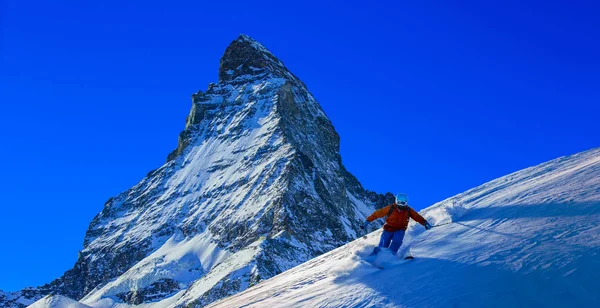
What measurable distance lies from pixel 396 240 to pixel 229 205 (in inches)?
4384

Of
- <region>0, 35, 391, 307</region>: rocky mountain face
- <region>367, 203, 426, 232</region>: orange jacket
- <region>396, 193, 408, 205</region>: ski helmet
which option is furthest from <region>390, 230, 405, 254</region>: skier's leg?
<region>0, 35, 391, 307</region>: rocky mountain face

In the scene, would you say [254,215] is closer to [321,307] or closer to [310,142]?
[310,142]

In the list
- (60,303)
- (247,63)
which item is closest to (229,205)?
(60,303)

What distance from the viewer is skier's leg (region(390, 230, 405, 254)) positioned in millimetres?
10289

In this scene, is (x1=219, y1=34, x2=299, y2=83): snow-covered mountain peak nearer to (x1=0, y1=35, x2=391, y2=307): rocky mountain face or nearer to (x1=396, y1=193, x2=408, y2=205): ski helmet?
(x1=0, y1=35, x2=391, y2=307): rocky mountain face

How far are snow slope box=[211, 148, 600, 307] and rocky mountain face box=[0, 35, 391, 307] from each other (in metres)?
63.7

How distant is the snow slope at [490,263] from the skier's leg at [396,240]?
0.16m

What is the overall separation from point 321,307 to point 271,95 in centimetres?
14725

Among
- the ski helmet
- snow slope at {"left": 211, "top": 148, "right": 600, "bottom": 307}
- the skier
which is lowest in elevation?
snow slope at {"left": 211, "top": 148, "right": 600, "bottom": 307}

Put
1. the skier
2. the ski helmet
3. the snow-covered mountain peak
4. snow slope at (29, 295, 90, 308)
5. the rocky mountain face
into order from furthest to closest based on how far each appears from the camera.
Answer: the snow-covered mountain peak → the rocky mountain face → snow slope at (29, 295, 90, 308) → the ski helmet → the skier

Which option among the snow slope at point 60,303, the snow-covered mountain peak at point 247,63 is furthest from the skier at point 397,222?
the snow-covered mountain peak at point 247,63

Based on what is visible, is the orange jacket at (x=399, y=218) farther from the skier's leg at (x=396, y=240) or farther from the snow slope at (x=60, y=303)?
the snow slope at (x=60, y=303)

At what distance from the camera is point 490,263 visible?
8.14m

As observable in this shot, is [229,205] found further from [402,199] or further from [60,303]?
[402,199]
